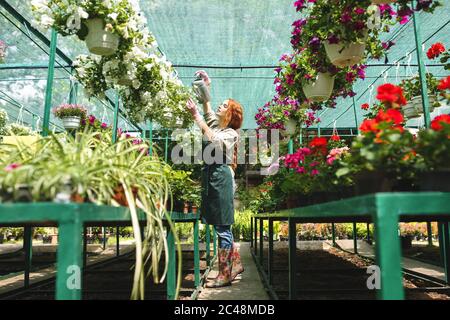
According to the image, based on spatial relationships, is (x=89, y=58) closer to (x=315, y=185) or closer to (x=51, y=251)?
(x=315, y=185)

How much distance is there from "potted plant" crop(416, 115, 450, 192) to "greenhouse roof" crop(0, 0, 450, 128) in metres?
3.55

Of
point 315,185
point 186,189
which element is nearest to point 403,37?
point 186,189

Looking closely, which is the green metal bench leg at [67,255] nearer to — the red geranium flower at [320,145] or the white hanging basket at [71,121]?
the red geranium flower at [320,145]

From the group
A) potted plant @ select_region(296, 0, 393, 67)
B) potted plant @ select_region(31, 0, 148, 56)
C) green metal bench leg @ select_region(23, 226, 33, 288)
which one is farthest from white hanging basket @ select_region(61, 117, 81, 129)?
potted plant @ select_region(296, 0, 393, 67)

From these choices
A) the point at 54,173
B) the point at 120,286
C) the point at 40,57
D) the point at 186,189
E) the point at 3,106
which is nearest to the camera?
the point at 54,173

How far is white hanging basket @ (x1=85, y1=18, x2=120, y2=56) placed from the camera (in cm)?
221

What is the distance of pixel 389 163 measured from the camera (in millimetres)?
1141

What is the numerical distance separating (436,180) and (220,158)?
1.93 m

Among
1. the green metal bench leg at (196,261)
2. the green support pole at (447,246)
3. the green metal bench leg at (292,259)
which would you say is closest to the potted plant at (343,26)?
the green metal bench leg at (292,259)

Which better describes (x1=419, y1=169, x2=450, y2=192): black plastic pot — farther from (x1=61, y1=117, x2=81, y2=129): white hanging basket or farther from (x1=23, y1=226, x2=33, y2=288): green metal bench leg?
(x1=61, y1=117, x2=81, y2=129): white hanging basket

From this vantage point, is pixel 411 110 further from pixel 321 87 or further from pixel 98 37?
pixel 98 37

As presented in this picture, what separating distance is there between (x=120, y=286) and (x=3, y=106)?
7477 mm

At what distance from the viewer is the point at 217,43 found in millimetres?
6047

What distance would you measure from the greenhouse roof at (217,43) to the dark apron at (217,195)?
2.70 m
